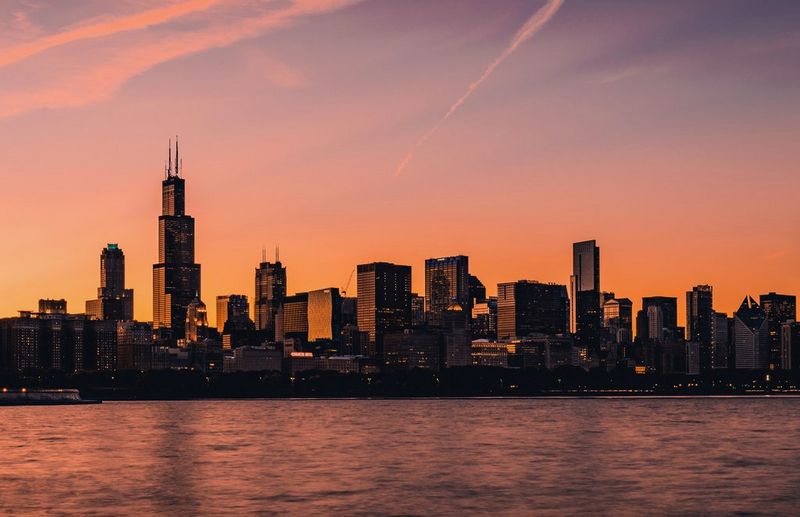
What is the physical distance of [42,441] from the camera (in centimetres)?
12456

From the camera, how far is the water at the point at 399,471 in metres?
66.6

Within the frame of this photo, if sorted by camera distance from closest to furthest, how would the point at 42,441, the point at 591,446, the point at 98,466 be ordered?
1. the point at 98,466
2. the point at 591,446
3. the point at 42,441

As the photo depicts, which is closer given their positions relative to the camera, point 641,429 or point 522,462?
point 522,462

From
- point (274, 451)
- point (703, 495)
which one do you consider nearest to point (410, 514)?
point (703, 495)

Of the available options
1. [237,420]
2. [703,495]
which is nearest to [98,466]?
[703,495]

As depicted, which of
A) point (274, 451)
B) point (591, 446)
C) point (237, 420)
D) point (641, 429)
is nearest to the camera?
point (274, 451)

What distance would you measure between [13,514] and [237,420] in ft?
415

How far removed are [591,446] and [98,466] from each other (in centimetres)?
4893

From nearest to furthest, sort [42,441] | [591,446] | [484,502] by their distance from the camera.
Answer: [484,502]
[591,446]
[42,441]

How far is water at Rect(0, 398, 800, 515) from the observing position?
6656 centimetres

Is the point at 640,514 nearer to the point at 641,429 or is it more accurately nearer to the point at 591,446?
the point at 591,446

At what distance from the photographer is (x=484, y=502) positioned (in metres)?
67.9

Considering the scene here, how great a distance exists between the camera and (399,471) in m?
87.2

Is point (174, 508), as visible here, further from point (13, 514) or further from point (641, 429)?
point (641, 429)
